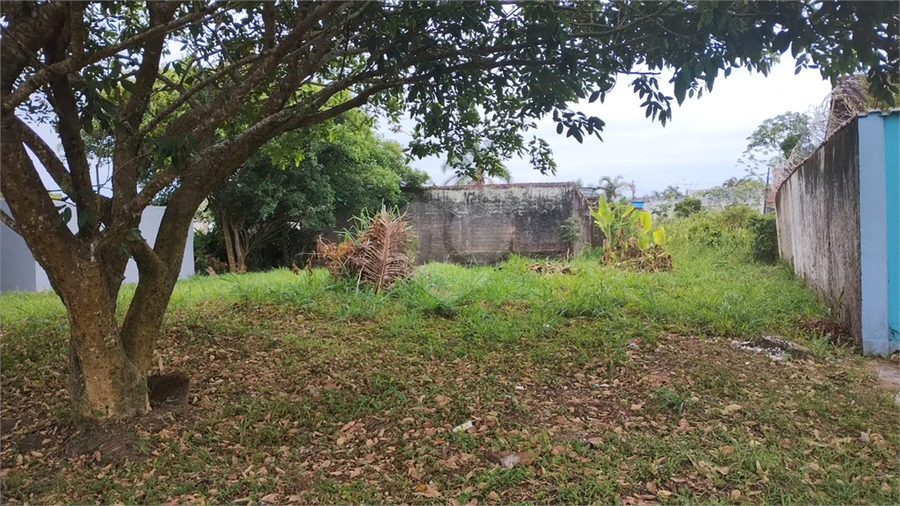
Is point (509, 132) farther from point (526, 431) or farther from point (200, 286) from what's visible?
point (200, 286)

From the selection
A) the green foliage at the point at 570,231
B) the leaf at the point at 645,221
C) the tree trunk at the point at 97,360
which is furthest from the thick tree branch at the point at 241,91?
the green foliage at the point at 570,231

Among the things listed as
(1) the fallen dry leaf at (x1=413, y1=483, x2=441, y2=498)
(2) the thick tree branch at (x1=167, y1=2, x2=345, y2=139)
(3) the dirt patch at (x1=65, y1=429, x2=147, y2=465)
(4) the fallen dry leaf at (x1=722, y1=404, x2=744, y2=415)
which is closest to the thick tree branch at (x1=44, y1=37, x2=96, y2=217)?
(2) the thick tree branch at (x1=167, y1=2, x2=345, y2=139)

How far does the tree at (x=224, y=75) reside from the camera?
272 centimetres

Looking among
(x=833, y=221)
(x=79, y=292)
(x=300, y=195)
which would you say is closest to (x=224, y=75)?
(x=79, y=292)

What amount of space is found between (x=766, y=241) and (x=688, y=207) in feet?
16.9

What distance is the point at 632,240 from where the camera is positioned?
400 inches

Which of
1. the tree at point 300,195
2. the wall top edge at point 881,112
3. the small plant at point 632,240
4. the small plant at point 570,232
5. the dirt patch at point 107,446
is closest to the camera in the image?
the dirt patch at point 107,446

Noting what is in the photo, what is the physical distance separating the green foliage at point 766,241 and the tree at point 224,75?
818cm

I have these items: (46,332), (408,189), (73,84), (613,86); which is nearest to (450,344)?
(613,86)

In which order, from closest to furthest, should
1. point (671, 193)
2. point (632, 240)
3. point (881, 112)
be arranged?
point (881, 112)
point (632, 240)
point (671, 193)

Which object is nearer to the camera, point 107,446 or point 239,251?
point 107,446

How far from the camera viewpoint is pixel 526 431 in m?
3.23

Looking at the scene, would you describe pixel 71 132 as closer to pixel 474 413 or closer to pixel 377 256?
pixel 474 413

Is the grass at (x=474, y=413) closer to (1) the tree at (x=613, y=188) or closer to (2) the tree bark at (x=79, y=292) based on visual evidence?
(2) the tree bark at (x=79, y=292)
